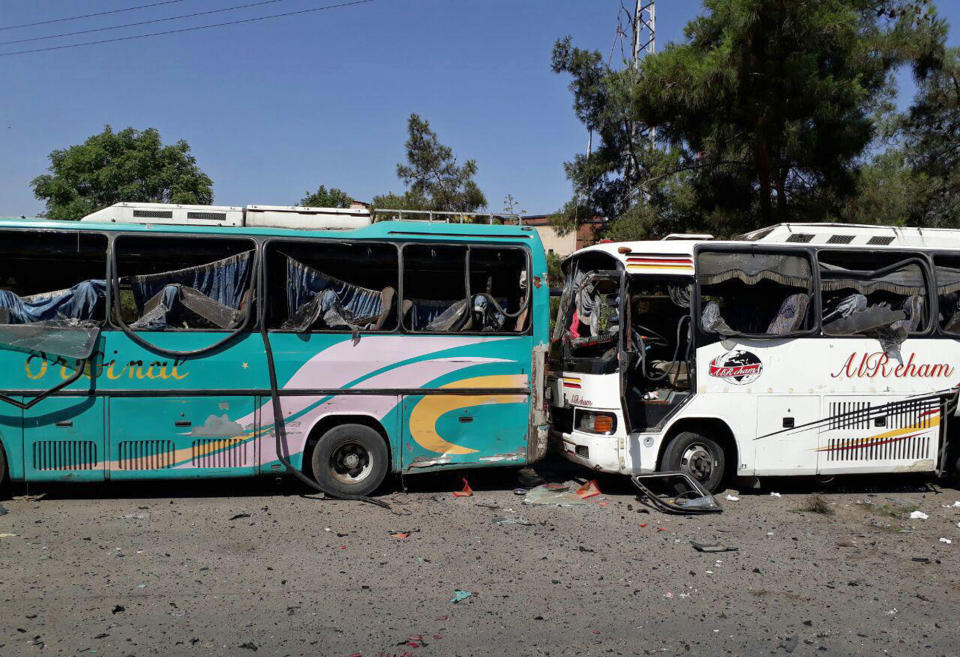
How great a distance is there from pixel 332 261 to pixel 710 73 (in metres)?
7.21

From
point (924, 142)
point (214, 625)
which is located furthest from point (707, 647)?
point (924, 142)

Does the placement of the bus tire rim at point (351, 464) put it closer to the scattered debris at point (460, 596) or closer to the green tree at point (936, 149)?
the scattered debris at point (460, 596)

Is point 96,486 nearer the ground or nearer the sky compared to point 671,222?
nearer the ground

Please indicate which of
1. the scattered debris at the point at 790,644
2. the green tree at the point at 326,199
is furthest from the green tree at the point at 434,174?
the scattered debris at the point at 790,644

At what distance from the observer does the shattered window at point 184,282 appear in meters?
7.77

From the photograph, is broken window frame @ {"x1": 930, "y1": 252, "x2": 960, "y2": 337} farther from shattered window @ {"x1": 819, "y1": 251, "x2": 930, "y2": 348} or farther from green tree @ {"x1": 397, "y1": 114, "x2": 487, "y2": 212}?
green tree @ {"x1": 397, "y1": 114, "x2": 487, "y2": 212}

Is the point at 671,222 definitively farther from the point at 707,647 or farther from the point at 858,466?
the point at 707,647

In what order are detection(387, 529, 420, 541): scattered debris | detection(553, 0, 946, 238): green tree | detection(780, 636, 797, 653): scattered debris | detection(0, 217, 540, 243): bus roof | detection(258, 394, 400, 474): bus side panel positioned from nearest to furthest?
detection(780, 636, 797, 653): scattered debris
detection(387, 529, 420, 541): scattered debris
detection(0, 217, 540, 243): bus roof
detection(258, 394, 400, 474): bus side panel
detection(553, 0, 946, 238): green tree

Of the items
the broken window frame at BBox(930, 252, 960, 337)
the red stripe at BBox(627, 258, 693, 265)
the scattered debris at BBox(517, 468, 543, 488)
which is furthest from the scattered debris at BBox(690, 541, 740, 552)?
the broken window frame at BBox(930, 252, 960, 337)

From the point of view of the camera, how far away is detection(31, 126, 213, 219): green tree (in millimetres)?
21281

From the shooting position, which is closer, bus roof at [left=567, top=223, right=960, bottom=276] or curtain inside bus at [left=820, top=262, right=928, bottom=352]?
bus roof at [left=567, top=223, right=960, bottom=276]

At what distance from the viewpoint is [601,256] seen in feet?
28.5

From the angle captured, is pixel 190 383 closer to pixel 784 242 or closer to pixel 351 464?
pixel 351 464

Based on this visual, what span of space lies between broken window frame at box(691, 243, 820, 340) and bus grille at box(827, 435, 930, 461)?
1.41 meters
